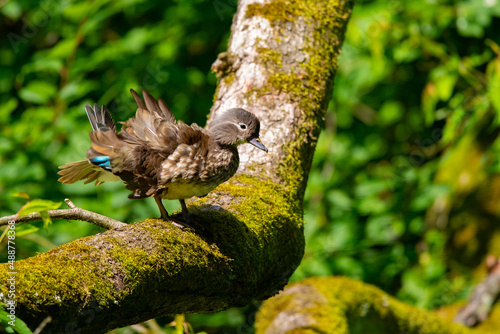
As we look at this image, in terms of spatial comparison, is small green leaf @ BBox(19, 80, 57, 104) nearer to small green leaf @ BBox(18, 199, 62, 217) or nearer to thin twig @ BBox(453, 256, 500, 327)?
small green leaf @ BBox(18, 199, 62, 217)

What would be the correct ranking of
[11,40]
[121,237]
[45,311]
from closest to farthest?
[45,311] < [121,237] < [11,40]

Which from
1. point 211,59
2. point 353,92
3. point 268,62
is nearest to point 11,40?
point 211,59

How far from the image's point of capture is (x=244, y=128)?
2510 mm

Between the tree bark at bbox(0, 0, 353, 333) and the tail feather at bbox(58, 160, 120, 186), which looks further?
the tail feather at bbox(58, 160, 120, 186)

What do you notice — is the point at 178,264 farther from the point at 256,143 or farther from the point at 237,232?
the point at 256,143

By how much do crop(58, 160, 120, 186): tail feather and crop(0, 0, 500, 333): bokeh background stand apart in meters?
2.54

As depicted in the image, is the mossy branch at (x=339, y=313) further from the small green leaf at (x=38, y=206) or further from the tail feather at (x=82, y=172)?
the small green leaf at (x=38, y=206)

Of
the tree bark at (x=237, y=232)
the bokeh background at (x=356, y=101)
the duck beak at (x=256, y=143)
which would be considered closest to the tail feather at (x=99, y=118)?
the tree bark at (x=237, y=232)

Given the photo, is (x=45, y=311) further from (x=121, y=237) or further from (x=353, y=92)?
(x=353, y=92)

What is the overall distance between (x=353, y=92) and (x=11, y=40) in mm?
4098

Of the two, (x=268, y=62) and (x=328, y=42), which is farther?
(x=328, y=42)

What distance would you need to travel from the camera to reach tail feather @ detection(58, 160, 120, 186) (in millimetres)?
2469

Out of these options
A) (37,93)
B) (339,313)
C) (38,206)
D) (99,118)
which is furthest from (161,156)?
(37,93)

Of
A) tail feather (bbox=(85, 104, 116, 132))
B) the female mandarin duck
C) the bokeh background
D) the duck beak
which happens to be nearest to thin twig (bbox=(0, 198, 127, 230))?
the female mandarin duck
